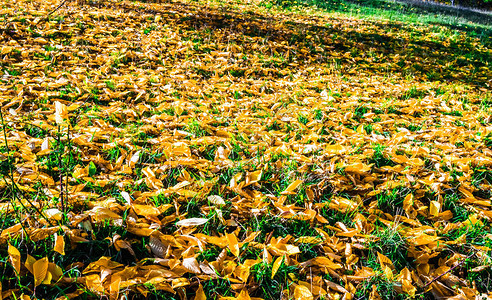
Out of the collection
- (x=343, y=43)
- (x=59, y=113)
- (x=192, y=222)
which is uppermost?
(x=343, y=43)

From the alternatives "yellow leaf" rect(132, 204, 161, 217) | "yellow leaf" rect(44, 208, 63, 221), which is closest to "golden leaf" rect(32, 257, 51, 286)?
"yellow leaf" rect(44, 208, 63, 221)

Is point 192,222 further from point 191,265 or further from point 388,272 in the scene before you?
point 388,272

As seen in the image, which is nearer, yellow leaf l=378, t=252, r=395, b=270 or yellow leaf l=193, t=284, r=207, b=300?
yellow leaf l=193, t=284, r=207, b=300

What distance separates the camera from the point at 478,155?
2168 millimetres

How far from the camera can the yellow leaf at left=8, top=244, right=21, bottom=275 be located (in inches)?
44.9

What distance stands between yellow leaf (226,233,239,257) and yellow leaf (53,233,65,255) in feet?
2.27

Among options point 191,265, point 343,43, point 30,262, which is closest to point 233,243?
point 191,265

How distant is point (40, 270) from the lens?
1.13 meters

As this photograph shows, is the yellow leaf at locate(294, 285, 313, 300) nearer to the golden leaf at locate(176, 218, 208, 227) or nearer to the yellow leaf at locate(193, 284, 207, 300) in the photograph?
the yellow leaf at locate(193, 284, 207, 300)

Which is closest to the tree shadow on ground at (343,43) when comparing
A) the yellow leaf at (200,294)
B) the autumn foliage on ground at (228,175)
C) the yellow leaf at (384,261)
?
the autumn foliage on ground at (228,175)

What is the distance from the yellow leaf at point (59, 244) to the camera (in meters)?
1.22

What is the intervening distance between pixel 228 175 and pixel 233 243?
1.87 feet

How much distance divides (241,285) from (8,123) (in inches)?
78.9

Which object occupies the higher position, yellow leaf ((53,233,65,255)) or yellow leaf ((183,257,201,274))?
yellow leaf ((53,233,65,255))
